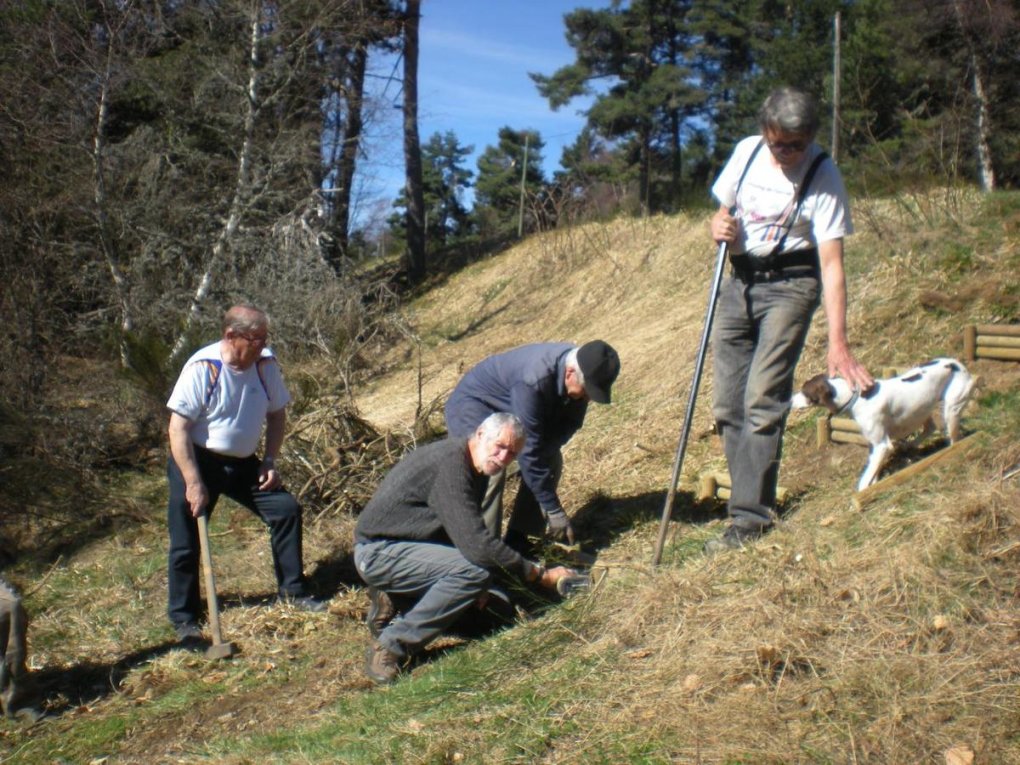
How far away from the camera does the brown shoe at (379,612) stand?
5109mm

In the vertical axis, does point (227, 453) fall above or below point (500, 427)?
below

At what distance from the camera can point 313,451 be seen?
24.4 ft

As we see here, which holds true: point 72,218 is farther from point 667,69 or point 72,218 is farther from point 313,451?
point 667,69

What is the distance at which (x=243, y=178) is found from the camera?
48.4 feet

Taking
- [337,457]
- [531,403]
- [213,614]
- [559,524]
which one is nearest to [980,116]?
[337,457]

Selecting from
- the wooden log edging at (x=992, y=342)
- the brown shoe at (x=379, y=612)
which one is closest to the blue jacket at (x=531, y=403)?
the brown shoe at (x=379, y=612)

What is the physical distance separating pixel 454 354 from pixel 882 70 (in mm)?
10739

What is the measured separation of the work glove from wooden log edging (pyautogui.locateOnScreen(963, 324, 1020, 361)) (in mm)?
3277

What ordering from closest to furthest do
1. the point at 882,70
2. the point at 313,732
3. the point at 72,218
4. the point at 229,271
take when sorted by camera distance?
the point at 313,732 < the point at 72,218 < the point at 229,271 < the point at 882,70

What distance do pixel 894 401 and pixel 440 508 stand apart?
245 cm

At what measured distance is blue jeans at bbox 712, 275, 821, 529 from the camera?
4828 mm

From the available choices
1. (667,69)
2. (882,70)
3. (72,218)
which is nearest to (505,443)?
(72,218)

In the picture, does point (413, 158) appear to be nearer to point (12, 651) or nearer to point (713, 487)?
point (713, 487)

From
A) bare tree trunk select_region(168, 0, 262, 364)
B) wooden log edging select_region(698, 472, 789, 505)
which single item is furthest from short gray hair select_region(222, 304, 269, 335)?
bare tree trunk select_region(168, 0, 262, 364)
